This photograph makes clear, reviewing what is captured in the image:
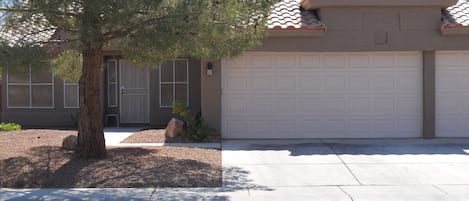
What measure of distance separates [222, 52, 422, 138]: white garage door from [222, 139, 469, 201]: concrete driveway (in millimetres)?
542

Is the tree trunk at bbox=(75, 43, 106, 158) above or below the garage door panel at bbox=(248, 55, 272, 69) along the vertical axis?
below

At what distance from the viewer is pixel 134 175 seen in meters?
10.1

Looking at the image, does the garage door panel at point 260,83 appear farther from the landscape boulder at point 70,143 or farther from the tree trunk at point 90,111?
the tree trunk at point 90,111

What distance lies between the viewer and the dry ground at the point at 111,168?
9.74m

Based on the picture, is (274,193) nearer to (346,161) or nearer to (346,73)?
(346,161)

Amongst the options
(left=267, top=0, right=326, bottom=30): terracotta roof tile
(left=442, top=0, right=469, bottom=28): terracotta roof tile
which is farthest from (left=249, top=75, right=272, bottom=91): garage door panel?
(left=442, top=0, right=469, bottom=28): terracotta roof tile

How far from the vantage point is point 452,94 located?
15047 millimetres

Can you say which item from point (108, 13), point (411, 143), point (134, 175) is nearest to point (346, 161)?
point (411, 143)

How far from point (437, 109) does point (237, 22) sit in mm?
7296

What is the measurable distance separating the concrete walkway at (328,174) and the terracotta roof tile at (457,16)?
2.74m

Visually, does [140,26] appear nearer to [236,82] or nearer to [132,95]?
[236,82]

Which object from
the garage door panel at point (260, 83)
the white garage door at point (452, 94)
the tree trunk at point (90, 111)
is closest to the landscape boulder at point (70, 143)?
the tree trunk at point (90, 111)

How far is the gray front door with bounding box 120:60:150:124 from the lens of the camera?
18.2 m

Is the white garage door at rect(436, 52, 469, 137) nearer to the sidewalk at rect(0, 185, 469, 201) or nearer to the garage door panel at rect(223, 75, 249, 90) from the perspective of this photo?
the garage door panel at rect(223, 75, 249, 90)
